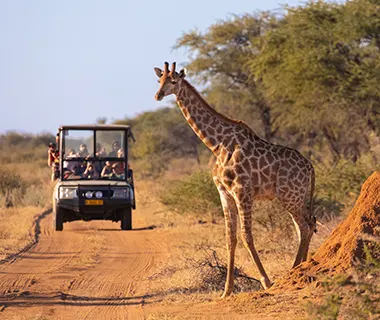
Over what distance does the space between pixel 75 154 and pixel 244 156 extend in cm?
802

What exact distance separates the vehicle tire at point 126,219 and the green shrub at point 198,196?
2009mm

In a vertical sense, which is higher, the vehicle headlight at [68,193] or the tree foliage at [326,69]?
the tree foliage at [326,69]

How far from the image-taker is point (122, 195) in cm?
→ 1645

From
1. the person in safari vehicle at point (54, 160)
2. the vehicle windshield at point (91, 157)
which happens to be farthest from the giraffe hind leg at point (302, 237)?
the person in safari vehicle at point (54, 160)

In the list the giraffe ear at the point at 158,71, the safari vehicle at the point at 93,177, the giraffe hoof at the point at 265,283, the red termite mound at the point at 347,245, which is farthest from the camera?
the safari vehicle at the point at 93,177

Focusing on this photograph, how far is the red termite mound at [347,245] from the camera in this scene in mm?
8000

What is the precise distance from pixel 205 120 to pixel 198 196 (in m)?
8.83

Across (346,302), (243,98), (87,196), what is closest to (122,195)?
(87,196)

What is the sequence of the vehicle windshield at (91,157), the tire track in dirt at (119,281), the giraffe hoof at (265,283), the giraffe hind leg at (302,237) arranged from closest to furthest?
the tire track in dirt at (119,281) < the giraffe hoof at (265,283) < the giraffe hind leg at (302,237) < the vehicle windshield at (91,157)

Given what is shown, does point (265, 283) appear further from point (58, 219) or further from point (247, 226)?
point (58, 219)

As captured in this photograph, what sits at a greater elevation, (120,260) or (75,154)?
(75,154)

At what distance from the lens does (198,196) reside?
1867cm

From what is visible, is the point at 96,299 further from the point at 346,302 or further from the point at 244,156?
the point at 346,302

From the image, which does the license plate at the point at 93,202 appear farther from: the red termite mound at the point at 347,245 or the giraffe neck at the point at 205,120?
the red termite mound at the point at 347,245
